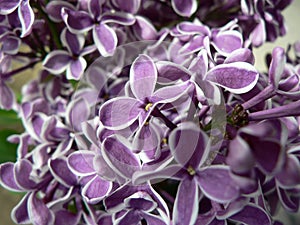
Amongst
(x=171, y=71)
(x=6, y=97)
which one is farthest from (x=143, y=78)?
(x=6, y=97)

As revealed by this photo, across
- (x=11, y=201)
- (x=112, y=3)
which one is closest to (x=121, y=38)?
(x=112, y=3)

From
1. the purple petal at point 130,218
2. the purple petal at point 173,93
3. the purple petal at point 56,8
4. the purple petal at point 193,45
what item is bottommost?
the purple petal at point 130,218

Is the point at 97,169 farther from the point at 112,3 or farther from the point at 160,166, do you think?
the point at 112,3

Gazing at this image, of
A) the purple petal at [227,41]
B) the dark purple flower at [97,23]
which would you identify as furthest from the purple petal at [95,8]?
the purple petal at [227,41]

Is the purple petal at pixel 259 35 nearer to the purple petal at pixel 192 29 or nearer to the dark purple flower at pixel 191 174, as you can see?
the purple petal at pixel 192 29

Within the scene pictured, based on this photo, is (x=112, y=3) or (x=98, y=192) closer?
(x=98, y=192)

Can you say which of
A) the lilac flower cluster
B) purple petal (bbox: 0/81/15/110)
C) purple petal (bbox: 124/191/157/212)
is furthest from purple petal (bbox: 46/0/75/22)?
purple petal (bbox: 124/191/157/212)

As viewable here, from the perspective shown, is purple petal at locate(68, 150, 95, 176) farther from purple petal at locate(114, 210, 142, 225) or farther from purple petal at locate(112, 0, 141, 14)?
purple petal at locate(112, 0, 141, 14)
